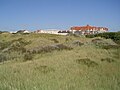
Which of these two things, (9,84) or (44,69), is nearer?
(9,84)

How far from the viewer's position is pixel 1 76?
27.4 ft

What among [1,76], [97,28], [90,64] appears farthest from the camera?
[97,28]

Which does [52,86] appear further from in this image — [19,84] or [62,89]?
[19,84]

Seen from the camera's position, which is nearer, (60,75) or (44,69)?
(60,75)

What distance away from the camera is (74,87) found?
6.41 meters

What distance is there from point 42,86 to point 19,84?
794 millimetres

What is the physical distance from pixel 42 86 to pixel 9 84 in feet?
3.68

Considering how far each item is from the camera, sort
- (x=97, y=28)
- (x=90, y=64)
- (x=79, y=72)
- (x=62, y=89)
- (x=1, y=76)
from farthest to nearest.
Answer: (x=97, y=28) < (x=90, y=64) < (x=79, y=72) < (x=1, y=76) < (x=62, y=89)

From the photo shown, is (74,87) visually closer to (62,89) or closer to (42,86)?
(62,89)

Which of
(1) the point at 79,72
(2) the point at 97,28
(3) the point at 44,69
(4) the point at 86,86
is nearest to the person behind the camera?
(4) the point at 86,86

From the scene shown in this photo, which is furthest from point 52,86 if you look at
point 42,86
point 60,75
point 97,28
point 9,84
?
point 97,28

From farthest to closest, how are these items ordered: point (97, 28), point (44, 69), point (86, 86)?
point (97, 28), point (44, 69), point (86, 86)

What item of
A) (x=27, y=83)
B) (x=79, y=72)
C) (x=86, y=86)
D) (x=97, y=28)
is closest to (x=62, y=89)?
(x=86, y=86)

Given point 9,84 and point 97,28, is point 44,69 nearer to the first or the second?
point 9,84
